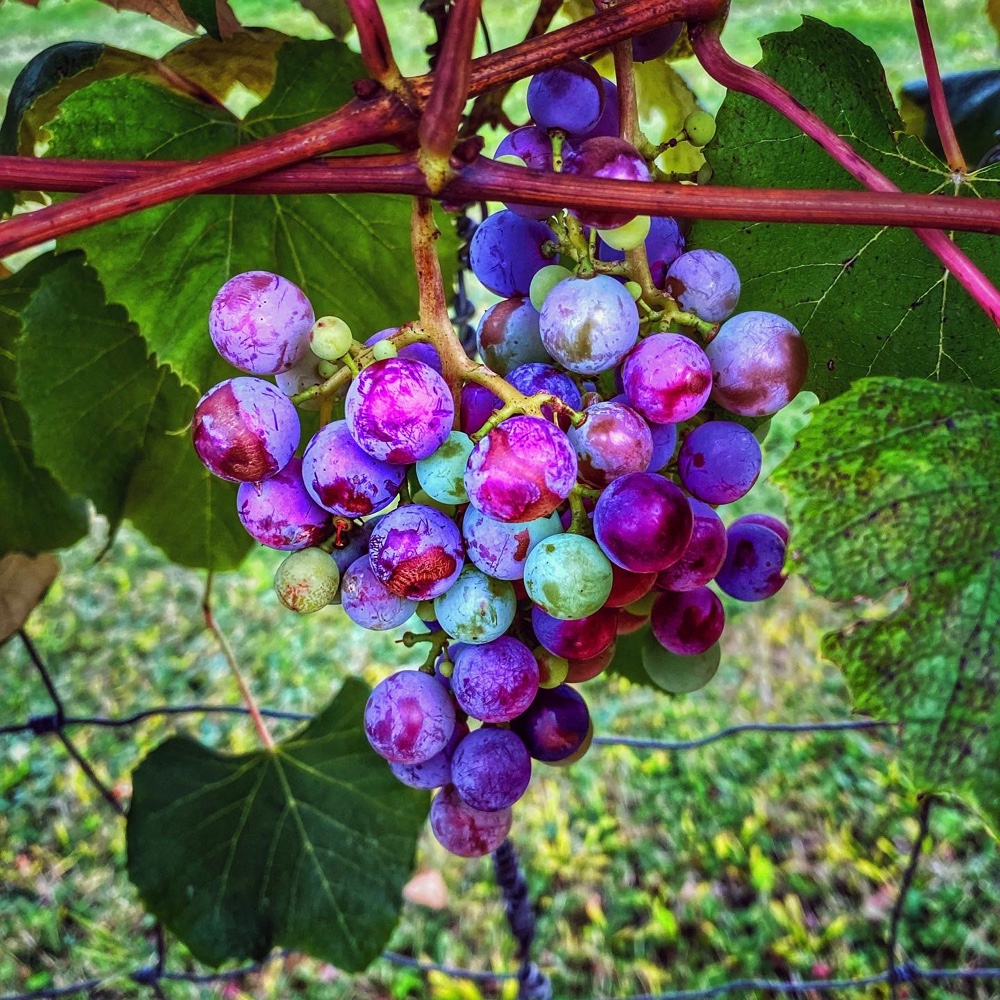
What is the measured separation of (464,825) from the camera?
59cm

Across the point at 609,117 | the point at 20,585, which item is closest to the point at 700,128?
the point at 609,117

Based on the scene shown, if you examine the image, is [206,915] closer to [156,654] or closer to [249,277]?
[249,277]

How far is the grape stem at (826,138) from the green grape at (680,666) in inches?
11.7

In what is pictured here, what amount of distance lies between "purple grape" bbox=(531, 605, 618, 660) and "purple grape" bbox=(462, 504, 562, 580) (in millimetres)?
42

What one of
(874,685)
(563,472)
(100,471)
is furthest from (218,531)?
(874,685)

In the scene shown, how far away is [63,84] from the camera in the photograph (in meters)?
0.66

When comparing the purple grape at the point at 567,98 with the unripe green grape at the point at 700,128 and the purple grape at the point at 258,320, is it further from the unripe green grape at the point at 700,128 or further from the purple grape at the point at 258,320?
the purple grape at the point at 258,320

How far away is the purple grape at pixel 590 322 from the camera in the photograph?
1.43 feet

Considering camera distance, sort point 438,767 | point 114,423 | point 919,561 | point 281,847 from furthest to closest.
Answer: point 281,847 → point 114,423 → point 438,767 → point 919,561

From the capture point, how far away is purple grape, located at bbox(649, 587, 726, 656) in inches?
22.5

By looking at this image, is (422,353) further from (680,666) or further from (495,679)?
(680,666)

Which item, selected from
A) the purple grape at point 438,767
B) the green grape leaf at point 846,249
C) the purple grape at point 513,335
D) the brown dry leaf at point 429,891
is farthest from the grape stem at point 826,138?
the brown dry leaf at point 429,891

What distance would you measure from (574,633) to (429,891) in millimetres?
1468

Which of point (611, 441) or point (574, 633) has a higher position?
point (611, 441)
